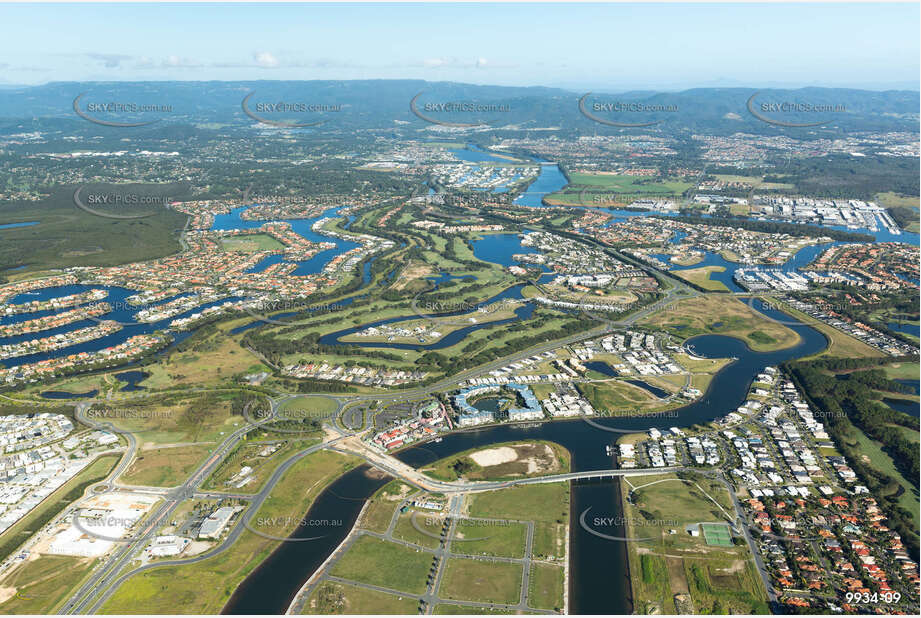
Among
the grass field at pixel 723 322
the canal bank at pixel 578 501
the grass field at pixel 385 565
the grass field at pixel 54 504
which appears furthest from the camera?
the grass field at pixel 723 322

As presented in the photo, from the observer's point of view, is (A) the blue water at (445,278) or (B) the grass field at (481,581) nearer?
(B) the grass field at (481,581)

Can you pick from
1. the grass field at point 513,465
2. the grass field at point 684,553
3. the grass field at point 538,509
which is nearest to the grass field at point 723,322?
the grass field at point 513,465

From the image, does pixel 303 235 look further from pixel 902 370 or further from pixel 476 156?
pixel 476 156

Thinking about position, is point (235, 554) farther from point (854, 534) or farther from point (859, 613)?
point (854, 534)

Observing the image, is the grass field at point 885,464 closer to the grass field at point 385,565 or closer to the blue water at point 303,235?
the grass field at point 385,565

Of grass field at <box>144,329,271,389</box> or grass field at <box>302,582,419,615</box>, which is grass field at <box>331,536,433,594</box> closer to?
grass field at <box>302,582,419,615</box>

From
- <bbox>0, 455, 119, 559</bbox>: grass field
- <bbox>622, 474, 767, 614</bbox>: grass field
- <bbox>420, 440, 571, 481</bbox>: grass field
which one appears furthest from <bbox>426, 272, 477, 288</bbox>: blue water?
<bbox>0, 455, 119, 559</bbox>: grass field
